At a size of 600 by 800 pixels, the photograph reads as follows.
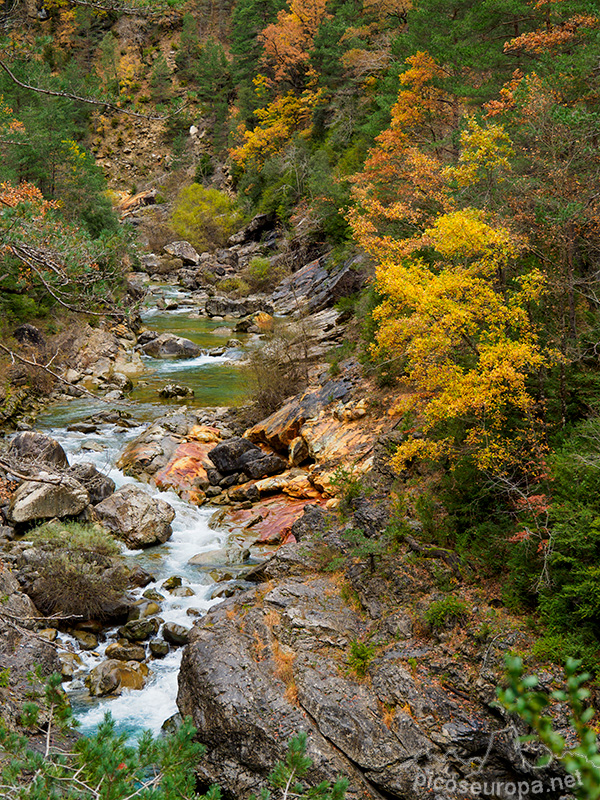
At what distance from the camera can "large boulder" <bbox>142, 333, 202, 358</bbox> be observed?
89.3 feet

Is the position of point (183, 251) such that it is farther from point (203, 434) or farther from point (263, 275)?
point (203, 434)

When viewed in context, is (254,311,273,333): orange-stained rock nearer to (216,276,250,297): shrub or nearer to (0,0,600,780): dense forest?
(0,0,600,780): dense forest

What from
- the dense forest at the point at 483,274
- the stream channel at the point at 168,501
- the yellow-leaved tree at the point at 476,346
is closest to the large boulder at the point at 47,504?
the stream channel at the point at 168,501

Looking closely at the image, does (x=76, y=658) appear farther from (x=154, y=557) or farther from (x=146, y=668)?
(x=154, y=557)

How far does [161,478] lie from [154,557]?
3.39 metres

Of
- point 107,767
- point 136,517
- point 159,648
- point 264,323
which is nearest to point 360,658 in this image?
point 159,648

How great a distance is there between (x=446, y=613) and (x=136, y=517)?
8.12 m

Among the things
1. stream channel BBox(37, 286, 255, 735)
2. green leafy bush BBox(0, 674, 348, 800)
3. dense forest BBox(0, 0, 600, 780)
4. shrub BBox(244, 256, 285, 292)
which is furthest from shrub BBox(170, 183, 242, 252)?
green leafy bush BBox(0, 674, 348, 800)

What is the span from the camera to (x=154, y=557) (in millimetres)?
12766

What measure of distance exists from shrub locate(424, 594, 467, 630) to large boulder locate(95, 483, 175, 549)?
7.38m

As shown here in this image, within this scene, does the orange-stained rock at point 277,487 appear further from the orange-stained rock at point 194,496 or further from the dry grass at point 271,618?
the dry grass at point 271,618

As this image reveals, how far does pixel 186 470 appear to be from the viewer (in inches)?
643

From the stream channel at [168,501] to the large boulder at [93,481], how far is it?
645mm

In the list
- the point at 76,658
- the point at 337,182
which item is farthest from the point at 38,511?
the point at 337,182
